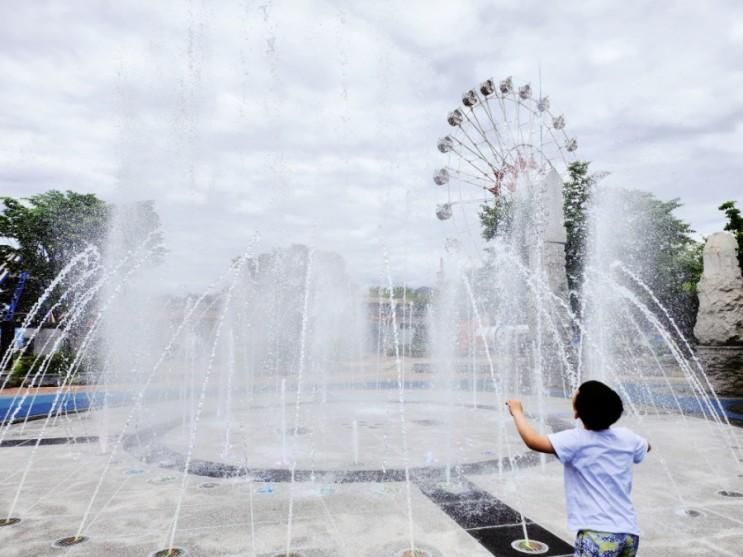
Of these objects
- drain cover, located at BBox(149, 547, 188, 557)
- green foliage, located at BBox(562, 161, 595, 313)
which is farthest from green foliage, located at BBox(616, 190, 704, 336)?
drain cover, located at BBox(149, 547, 188, 557)

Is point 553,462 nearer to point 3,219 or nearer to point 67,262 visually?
point 67,262

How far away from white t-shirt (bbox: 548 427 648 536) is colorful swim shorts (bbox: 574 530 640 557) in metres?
0.03

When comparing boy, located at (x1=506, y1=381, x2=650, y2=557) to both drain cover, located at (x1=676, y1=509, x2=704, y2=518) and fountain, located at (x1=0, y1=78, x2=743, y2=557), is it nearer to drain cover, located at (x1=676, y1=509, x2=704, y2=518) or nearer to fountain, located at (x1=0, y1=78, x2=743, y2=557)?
fountain, located at (x1=0, y1=78, x2=743, y2=557)

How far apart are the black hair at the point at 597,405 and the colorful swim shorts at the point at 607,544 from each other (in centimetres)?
48

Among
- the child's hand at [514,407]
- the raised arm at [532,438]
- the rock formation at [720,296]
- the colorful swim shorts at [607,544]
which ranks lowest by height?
the colorful swim shorts at [607,544]

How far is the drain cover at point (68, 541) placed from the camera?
464cm

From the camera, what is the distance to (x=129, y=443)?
9188 millimetres

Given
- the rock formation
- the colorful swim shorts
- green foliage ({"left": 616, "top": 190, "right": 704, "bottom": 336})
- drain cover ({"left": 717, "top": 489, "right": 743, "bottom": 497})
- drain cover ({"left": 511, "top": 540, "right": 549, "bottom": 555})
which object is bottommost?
drain cover ({"left": 511, "top": 540, "right": 549, "bottom": 555})

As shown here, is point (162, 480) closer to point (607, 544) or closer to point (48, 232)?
point (607, 544)

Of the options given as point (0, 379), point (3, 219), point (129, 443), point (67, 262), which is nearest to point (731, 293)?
point (129, 443)

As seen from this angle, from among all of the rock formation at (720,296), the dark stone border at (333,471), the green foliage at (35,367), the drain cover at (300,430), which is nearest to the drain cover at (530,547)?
the dark stone border at (333,471)

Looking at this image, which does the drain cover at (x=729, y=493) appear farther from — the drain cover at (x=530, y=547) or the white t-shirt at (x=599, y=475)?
the white t-shirt at (x=599, y=475)

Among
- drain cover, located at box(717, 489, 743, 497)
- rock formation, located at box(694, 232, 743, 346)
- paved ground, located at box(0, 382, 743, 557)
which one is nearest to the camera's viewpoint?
paved ground, located at box(0, 382, 743, 557)

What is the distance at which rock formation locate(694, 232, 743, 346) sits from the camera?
1570 cm
